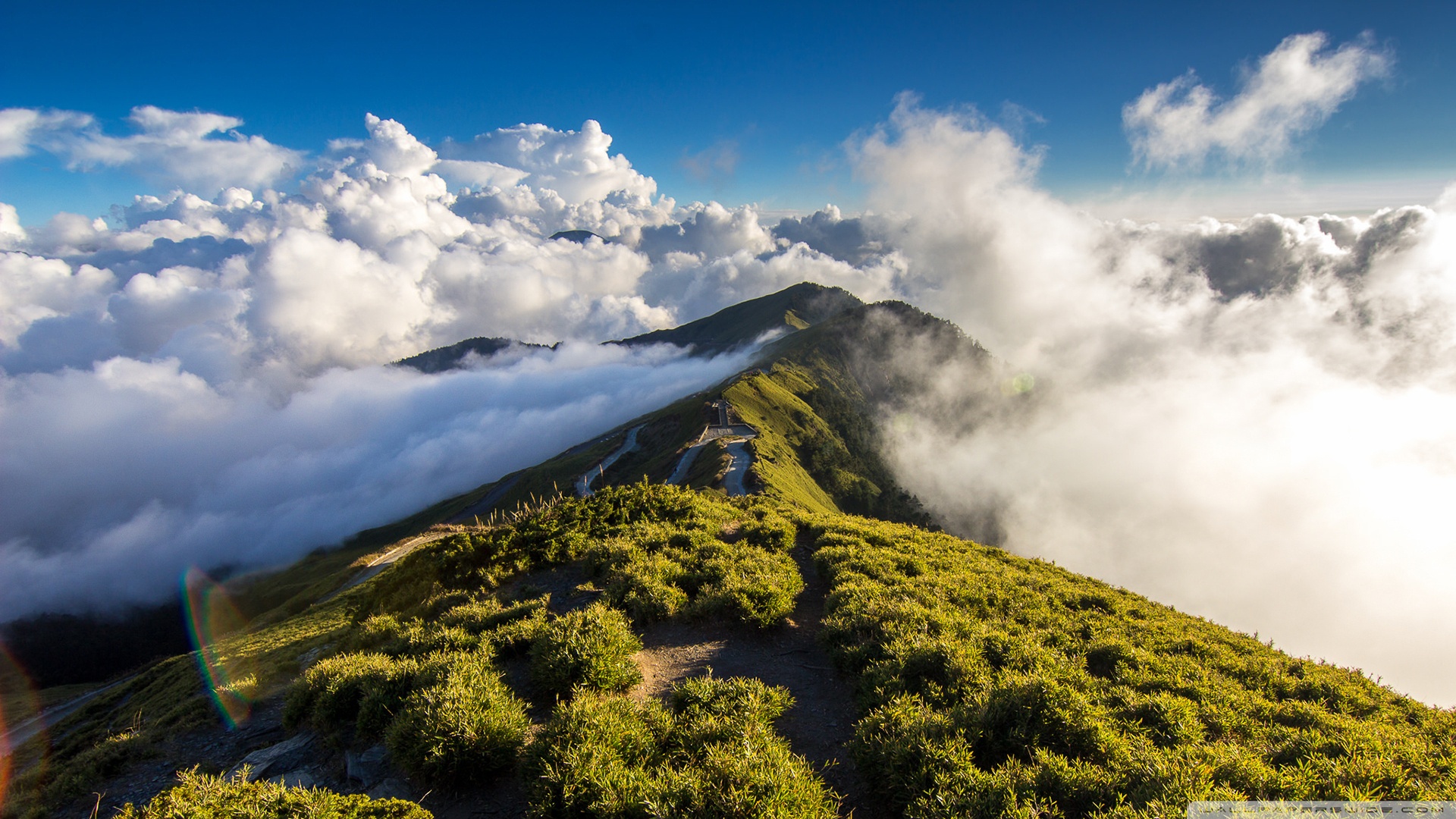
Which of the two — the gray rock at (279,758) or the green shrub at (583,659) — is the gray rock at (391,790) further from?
the green shrub at (583,659)

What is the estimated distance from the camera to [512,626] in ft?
41.5

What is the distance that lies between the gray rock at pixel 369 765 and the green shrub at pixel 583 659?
2664mm

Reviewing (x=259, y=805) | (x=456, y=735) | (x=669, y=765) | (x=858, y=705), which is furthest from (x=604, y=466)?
(x=259, y=805)

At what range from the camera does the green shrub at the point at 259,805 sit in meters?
6.03

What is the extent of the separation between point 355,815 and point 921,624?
36.0 ft

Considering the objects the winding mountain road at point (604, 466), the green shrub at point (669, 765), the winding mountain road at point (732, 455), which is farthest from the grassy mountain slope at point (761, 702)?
the winding mountain road at point (604, 466)

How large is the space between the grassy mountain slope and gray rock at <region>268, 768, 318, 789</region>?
18 cm

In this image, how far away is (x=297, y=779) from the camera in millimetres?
9133

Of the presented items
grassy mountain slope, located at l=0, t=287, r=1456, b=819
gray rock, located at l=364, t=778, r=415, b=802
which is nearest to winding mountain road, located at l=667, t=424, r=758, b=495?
grassy mountain slope, located at l=0, t=287, r=1456, b=819

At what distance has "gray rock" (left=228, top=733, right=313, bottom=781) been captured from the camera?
30.7 feet

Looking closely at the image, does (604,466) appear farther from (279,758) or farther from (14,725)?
(279,758)

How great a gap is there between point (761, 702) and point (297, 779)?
318 inches

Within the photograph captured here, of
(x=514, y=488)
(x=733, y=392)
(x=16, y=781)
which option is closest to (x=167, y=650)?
(x=514, y=488)

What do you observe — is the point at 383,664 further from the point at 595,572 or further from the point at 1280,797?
the point at 1280,797
